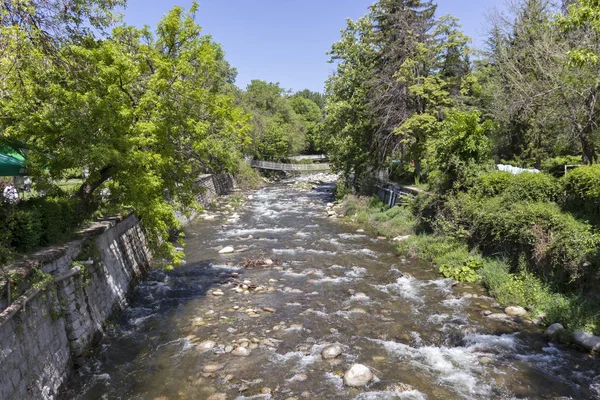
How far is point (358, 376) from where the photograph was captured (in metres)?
7.09

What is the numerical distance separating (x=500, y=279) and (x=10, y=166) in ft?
41.0

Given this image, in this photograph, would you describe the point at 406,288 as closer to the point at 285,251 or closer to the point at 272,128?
the point at 285,251

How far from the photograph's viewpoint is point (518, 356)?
777cm

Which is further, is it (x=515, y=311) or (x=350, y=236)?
(x=350, y=236)

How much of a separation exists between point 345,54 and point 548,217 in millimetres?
19515

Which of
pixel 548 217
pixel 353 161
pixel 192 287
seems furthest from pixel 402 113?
pixel 192 287

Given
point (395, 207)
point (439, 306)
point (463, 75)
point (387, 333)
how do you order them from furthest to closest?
point (463, 75) → point (395, 207) → point (439, 306) → point (387, 333)

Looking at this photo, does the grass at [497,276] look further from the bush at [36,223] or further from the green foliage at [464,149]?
the bush at [36,223]

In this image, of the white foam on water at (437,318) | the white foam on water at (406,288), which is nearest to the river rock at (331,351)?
the white foam on water at (437,318)

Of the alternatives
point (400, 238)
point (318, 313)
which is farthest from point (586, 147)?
point (318, 313)

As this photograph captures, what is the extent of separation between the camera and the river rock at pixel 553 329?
8.40m

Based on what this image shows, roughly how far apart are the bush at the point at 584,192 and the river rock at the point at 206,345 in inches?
388

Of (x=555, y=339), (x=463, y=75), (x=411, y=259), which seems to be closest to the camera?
(x=555, y=339)

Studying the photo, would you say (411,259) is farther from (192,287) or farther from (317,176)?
(317,176)
